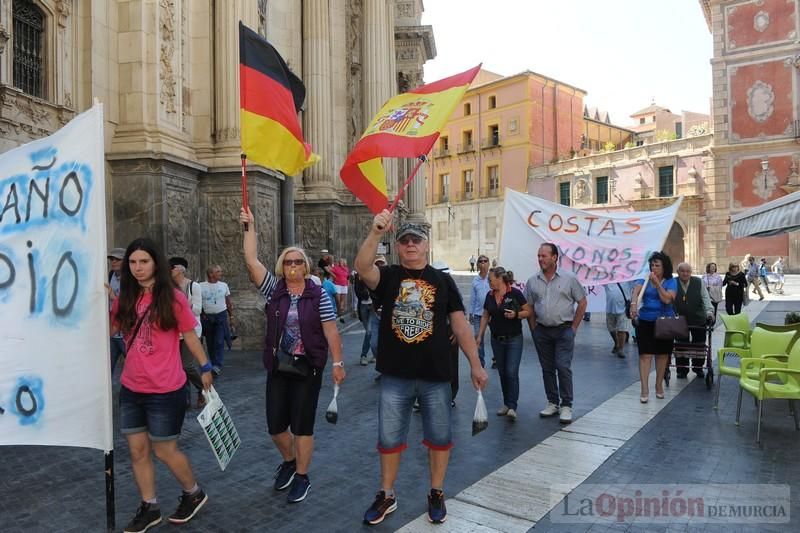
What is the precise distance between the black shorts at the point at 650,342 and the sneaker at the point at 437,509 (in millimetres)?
4466

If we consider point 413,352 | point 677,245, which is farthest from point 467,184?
point 413,352

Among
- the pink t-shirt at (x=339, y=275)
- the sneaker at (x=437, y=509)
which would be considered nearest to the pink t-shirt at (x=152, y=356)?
the sneaker at (x=437, y=509)

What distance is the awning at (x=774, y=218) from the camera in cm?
728

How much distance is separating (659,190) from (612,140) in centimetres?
2051

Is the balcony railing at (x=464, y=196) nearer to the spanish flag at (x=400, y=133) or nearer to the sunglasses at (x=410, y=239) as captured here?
the spanish flag at (x=400, y=133)

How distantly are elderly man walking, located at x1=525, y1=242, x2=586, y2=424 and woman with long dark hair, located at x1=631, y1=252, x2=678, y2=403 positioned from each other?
1.24 m

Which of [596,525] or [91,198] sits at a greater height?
[91,198]

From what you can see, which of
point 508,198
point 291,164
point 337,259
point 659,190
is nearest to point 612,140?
point 659,190

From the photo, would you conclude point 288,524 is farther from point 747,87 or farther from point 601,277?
point 747,87

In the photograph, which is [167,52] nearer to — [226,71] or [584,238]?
[226,71]

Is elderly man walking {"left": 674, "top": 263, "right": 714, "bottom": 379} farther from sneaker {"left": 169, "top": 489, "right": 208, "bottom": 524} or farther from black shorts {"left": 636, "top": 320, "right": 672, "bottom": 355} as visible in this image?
sneaker {"left": 169, "top": 489, "right": 208, "bottom": 524}

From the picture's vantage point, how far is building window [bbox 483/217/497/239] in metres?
56.0

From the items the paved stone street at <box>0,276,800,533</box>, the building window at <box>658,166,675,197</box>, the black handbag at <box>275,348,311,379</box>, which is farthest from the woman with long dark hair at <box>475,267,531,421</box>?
the building window at <box>658,166,675,197</box>

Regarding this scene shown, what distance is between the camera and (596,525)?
3.92 m
